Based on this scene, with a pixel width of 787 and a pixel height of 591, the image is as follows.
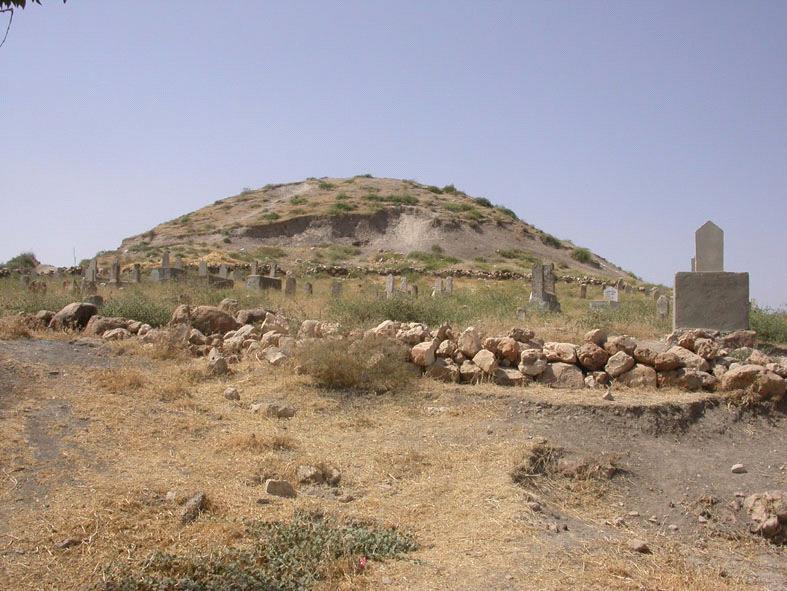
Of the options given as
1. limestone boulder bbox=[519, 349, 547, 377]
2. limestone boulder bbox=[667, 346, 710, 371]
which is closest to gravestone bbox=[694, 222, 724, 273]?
limestone boulder bbox=[667, 346, 710, 371]

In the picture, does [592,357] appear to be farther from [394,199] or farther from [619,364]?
[394,199]

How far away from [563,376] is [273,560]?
4.98m

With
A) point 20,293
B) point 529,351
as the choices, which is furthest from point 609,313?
point 20,293

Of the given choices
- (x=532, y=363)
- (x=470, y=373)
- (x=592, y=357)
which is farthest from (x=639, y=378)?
(x=470, y=373)

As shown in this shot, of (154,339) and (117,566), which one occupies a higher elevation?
(154,339)

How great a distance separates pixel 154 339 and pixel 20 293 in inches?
247

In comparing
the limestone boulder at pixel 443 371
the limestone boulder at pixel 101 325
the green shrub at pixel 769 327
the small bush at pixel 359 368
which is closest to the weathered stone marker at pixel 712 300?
the green shrub at pixel 769 327

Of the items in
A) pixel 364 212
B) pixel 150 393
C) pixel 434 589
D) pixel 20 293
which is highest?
pixel 364 212

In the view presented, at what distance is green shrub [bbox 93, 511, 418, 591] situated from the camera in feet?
12.0

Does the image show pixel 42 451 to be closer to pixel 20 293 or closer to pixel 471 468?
pixel 471 468

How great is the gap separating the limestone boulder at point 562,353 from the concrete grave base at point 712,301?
8.74 feet

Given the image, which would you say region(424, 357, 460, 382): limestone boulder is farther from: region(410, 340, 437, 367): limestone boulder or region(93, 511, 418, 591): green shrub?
region(93, 511, 418, 591): green shrub

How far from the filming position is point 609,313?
1333cm

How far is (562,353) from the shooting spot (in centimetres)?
841
